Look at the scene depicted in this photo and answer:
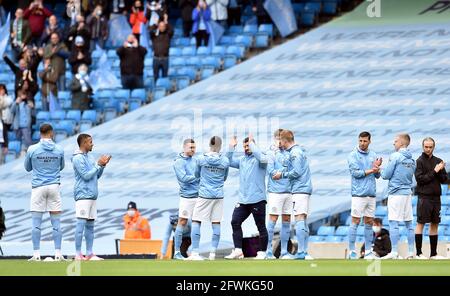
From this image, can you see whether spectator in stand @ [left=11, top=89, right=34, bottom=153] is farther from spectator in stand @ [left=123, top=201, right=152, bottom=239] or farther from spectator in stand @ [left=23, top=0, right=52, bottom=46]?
spectator in stand @ [left=123, top=201, right=152, bottom=239]

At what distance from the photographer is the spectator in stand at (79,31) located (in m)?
36.9

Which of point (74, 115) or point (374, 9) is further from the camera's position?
point (374, 9)

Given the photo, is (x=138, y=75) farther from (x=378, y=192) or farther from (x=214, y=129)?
(x=378, y=192)

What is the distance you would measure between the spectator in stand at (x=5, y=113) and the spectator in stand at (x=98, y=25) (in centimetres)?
344

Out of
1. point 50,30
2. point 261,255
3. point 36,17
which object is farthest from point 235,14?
point 261,255

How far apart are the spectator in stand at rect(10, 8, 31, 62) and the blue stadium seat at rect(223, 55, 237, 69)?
16.4 feet

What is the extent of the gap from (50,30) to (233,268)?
17506 millimetres

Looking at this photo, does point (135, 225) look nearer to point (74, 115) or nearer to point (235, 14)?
point (74, 115)

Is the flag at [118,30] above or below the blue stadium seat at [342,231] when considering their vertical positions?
above

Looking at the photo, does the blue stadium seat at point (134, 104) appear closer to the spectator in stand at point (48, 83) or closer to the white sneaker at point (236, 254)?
the spectator in stand at point (48, 83)

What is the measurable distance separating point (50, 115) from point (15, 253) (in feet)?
24.0

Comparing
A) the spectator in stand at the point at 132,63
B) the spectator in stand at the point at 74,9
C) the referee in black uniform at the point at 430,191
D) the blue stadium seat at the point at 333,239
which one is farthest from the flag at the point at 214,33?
the referee in black uniform at the point at 430,191

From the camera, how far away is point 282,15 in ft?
123

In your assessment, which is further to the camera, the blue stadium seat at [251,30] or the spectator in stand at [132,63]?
the blue stadium seat at [251,30]
